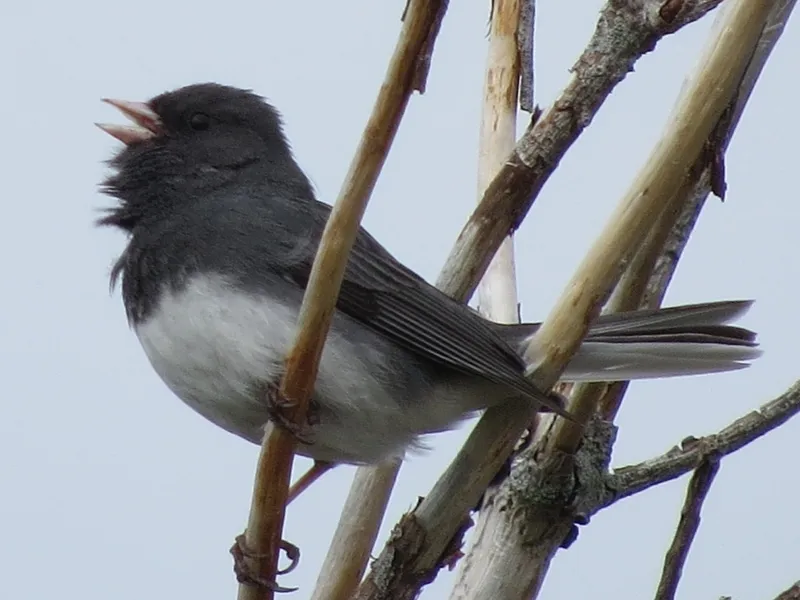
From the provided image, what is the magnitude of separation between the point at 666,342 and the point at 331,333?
Result: 529 millimetres

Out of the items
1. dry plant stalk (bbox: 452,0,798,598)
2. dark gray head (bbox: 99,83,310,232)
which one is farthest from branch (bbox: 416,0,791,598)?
dark gray head (bbox: 99,83,310,232)

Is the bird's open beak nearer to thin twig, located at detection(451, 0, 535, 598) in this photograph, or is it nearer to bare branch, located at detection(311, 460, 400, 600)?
thin twig, located at detection(451, 0, 535, 598)

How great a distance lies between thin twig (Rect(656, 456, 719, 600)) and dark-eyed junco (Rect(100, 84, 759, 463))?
0.24 m

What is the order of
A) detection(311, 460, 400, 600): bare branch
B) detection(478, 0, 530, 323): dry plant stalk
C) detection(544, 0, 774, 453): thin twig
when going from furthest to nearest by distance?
detection(478, 0, 530, 323): dry plant stalk
detection(311, 460, 400, 600): bare branch
detection(544, 0, 774, 453): thin twig

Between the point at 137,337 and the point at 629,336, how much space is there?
2.58ft

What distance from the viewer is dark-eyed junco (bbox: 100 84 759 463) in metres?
1.66

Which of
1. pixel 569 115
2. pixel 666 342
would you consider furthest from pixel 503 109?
pixel 666 342

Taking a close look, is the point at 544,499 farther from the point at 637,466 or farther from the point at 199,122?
the point at 199,122

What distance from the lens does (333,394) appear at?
1.70 metres

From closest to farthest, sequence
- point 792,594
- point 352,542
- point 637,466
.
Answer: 1. point 792,594
2. point 637,466
3. point 352,542

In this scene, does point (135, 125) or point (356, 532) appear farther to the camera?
point (135, 125)

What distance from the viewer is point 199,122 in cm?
211

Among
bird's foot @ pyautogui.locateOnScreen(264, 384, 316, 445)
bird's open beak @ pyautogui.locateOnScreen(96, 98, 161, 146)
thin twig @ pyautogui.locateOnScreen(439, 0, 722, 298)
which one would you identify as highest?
bird's open beak @ pyautogui.locateOnScreen(96, 98, 161, 146)

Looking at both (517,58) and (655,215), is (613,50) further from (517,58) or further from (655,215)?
(517,58)
